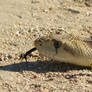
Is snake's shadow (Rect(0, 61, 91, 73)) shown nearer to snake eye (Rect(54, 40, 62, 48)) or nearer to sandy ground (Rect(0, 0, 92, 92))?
sandy ground (Rect(0, 0, 92, 92))

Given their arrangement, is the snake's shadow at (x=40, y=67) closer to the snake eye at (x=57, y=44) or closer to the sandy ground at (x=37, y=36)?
the sandy ground at (x=37, y=36)

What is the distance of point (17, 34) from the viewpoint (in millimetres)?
7312

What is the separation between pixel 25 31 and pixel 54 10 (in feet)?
4.84

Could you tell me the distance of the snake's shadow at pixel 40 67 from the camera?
230 inches

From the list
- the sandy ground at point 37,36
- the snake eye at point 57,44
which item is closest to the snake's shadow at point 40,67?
the sandy ground at point 37,36

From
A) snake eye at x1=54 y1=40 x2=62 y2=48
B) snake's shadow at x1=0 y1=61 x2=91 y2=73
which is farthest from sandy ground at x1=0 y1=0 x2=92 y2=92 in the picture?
snake eye at x1=54 y1=40 x2=62 y2=48

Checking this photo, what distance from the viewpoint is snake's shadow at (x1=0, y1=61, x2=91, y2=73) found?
584 cm

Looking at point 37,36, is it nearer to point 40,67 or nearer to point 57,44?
point 40,67

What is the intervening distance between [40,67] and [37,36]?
1393mm

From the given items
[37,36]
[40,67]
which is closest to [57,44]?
[40,67]

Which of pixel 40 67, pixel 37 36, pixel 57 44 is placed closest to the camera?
pixel 57 44

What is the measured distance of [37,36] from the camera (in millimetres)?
7266

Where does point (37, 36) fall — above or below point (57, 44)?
below

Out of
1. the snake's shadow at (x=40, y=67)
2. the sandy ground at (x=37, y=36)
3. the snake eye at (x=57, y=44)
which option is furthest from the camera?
the snake's shadow at (x=40, y=67)
